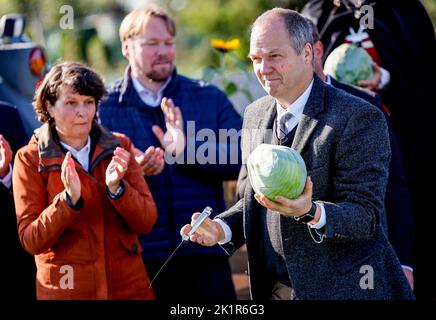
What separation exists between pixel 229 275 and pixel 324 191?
1685 mm

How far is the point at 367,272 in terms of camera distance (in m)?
3.62

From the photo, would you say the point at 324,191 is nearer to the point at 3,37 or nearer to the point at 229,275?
the point at 229,275

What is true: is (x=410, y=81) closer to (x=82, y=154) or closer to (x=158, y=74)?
(x=158, y=74)

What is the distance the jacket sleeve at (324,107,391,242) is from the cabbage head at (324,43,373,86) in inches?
66.2

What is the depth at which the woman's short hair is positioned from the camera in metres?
4.35

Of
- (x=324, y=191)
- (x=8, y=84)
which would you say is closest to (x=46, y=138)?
(x=324, y=191)

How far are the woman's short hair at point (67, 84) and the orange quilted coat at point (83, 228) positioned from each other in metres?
0.13

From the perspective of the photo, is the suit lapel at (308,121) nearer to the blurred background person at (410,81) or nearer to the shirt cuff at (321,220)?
the shirt cuff at (321,220)

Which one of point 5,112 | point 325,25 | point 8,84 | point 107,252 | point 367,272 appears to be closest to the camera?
point 367,272

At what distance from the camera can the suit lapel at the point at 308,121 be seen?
3621 millimetres

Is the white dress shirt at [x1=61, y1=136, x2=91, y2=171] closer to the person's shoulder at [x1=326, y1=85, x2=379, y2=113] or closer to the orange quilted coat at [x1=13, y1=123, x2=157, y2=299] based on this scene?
the orange quilted coat at [x1=13, y1=123, x2=157, y2=299]

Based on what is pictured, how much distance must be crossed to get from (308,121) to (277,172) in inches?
15.7

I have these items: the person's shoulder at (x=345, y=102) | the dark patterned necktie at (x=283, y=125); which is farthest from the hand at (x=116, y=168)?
the person's shoulder at (x=345, y=102)

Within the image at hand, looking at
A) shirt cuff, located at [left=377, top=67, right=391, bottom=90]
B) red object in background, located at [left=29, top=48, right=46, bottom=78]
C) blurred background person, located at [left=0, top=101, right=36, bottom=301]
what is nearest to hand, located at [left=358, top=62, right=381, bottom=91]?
shirt cuff, located at [left=377, top=67, right=391, bottom=90]
